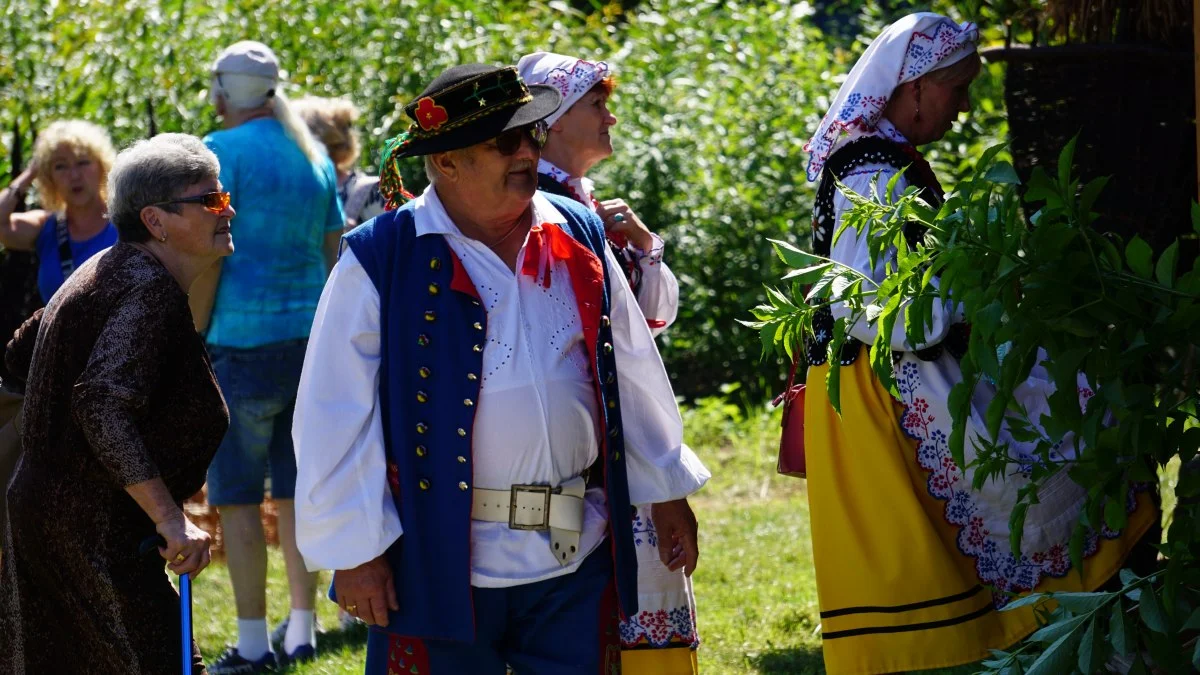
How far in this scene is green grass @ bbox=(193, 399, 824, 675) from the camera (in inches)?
206

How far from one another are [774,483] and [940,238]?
211 inches

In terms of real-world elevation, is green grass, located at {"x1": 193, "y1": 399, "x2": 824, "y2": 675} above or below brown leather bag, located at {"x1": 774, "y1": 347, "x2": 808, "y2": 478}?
below

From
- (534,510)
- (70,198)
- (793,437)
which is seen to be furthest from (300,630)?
(534,510)

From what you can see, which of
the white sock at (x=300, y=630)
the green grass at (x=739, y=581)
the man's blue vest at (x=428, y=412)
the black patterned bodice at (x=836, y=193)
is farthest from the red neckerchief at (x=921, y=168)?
the white sock at (x=300, y=630)

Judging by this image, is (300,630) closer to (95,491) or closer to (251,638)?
(251,638)

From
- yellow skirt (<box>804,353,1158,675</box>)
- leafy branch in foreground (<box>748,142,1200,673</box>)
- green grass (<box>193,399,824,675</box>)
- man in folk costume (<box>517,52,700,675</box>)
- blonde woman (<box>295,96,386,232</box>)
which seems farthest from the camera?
blonde woman (<box>295,96,386,232</box>)

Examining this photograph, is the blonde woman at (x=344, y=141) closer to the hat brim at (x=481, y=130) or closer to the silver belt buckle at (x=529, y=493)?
the hat brim at (x=481, y=130)

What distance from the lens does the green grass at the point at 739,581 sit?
206 inches

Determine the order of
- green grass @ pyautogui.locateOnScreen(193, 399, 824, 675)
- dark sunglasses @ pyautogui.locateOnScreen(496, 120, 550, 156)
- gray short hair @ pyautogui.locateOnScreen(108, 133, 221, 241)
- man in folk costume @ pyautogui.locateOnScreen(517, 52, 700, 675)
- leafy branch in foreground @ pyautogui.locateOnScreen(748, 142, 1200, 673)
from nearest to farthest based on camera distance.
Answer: leafy branch in foreground @ pyautogui.locateOnScreen(748, 142, 1200, 673) → dark sunglasses @ pyautogui.locateOnScreen(496, 120, 550, 156) → gray short hair @ pyautogui.locateOnScreen(108, 133, 221, 241) → man in folk costume @ pyautogui.locateOnScreen(517, 52, 700, 675) → green grass @ pyautogui.locateOnScreen(193, 399, 824, 675)

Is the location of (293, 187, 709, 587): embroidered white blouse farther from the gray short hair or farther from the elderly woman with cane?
Answer: the gray short hair

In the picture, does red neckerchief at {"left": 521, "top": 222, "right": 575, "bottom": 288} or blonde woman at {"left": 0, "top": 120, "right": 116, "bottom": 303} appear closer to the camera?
red neckerchief at {"left": 521, "top": 222, "right": 575, "bottom": 288}

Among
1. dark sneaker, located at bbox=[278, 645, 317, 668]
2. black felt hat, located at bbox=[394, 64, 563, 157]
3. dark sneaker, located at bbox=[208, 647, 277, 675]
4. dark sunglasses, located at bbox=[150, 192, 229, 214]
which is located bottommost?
dark sneaker, located at bbox=[278, 645, 317, 668]

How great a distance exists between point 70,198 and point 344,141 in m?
1.39

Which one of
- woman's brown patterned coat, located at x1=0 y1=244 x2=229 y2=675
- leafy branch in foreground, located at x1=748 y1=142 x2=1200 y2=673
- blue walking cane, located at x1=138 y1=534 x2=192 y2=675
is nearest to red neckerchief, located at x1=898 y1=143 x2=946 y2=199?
leafy branch in foreground, located at x1=748 y1=142 x2=1200 y2=673
